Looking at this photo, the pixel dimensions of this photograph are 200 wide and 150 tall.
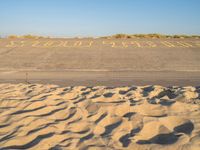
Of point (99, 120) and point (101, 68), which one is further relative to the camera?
point (101, 68)

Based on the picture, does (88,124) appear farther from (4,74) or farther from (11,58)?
(11,58)

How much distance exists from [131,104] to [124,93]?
4.62ft

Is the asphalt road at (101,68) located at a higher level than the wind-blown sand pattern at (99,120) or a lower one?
lower

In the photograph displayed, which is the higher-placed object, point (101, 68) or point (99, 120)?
point (99, 120)

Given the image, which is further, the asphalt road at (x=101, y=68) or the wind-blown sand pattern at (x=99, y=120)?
the asphalt road at (x=101, y=68)

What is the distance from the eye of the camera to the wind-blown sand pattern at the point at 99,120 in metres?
4.60

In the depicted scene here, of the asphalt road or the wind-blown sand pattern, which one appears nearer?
the wind-blown sand pattern

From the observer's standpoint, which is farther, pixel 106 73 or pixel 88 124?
pixel 106 73

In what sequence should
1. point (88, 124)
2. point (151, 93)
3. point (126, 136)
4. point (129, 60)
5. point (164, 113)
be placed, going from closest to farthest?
point (126, 136)
point (88, 124)
point (164, 113)
point (151, 93)
point (129, 60)

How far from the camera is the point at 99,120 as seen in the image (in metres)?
5.61

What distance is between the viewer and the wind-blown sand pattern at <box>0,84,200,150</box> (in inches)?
181

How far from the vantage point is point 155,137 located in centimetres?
491

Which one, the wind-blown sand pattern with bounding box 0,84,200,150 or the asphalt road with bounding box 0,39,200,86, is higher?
the wind-blown sand pattern with bounding box 0,84,200,150

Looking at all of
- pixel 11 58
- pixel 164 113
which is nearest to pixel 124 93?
pixel 164 113
